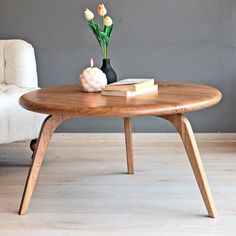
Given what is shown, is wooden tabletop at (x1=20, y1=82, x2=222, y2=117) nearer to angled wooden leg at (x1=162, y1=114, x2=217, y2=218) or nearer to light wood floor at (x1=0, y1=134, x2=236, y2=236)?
angled wooden leg at (x1=162, y1=114, x2=217, y2=218)

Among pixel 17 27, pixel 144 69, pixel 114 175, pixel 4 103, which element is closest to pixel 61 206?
pixel 114 175

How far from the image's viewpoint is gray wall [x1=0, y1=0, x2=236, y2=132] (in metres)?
3.00

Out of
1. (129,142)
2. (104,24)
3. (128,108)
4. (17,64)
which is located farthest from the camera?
(17,64)

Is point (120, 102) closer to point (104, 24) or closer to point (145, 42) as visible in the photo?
point (104, 24)

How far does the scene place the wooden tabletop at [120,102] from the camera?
1.74 meters

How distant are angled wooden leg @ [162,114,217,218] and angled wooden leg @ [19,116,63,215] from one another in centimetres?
42

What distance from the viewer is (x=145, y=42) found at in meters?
3.06

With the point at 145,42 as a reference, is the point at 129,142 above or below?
below

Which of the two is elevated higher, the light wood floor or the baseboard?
the light wood floor

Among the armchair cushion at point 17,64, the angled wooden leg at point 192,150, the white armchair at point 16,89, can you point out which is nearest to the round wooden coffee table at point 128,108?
the angled wooden leg at point 192,150

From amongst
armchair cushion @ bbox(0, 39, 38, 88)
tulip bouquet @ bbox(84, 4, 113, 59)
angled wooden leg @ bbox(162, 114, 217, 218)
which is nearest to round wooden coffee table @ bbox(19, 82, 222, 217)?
angled wooden leg @ bbox(162, 114, 217, 218)

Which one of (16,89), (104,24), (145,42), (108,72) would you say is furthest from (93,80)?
(145,42)

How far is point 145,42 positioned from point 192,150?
1.30m

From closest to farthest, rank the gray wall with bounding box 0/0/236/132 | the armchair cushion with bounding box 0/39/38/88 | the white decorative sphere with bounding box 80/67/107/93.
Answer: the white decorative sphere with bounding box 80/67/107/93, the armchair cushion with bounding box 0/39/38/88, the gray wall with bounding box 0/0/236/132
